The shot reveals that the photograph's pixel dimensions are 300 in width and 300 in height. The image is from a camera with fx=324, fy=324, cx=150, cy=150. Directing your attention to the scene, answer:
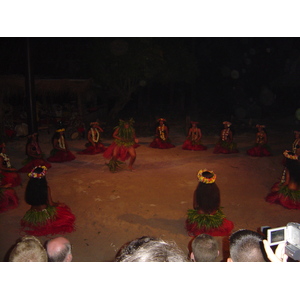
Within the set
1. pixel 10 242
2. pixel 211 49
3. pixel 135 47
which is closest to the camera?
pixel 10 242

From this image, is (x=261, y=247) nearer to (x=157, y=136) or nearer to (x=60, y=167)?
(x=60, y=167)

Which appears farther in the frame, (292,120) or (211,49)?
(211,49)

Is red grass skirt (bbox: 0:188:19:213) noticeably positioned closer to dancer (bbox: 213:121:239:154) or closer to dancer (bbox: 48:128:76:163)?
dancer (bbox: 48:128:76:163)

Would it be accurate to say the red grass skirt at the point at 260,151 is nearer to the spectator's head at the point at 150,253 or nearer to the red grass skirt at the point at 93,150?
the red grass skirt at the point at 93,150

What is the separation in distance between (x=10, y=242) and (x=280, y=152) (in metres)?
9.26

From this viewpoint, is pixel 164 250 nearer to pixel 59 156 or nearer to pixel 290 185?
pixel 290 185

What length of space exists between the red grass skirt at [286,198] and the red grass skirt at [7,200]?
522 cm

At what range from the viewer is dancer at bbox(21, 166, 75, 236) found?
531cm

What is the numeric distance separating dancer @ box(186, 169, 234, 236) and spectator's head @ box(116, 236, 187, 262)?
277 centimetres

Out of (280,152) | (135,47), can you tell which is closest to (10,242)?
(280,152)

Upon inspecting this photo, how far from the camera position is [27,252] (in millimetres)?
2668

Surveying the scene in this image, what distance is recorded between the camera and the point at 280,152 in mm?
11305

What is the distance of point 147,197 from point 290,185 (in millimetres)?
2894

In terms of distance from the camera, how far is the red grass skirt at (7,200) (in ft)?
20.8
